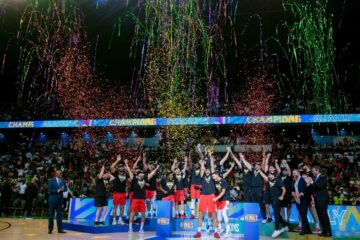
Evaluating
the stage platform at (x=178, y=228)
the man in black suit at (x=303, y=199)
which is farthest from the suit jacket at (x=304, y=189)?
the stage platform at (x=178, y=228)

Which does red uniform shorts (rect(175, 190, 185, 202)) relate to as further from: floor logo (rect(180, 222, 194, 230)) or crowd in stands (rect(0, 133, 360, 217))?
crowd in stands (rect(0, 133, 360, 217))

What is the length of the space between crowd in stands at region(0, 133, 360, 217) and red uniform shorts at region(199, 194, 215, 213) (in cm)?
337

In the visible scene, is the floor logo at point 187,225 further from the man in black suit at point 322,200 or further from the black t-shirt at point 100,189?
the man in black suit at point 322,200

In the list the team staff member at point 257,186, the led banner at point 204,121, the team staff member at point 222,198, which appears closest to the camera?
the team staff member at point 222,198

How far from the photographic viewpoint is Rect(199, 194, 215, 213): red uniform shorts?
386 inches

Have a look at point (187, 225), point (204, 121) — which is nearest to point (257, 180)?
point (187, 225)

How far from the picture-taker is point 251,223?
9.00 metres

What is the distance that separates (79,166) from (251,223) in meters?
17.5

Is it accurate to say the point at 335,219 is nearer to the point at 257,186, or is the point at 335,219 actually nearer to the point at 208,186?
the point at 257,186

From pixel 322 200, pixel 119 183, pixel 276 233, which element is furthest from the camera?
pixel 119 183

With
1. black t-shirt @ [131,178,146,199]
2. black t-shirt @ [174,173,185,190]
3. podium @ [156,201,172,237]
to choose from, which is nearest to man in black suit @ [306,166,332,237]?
podium @ [156,201,172,237]

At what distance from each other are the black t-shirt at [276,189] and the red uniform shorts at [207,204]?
1605 millimetres

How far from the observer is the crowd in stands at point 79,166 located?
54.4ft

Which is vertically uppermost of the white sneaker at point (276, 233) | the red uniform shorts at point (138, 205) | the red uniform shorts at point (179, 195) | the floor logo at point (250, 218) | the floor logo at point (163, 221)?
the red uniform shorts at point (179, 195)
